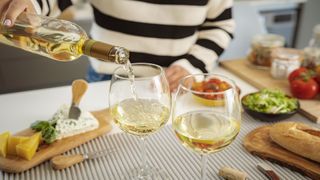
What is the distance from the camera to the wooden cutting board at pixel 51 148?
81cm

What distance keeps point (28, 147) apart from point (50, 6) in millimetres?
522

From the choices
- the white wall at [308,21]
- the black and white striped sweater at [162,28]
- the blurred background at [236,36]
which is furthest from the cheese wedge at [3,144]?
the white wall at [308,21]

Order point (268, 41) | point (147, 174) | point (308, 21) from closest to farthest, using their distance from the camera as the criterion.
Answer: point (147, 174)
point (268, 41)
point (308, 21)

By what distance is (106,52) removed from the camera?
0.69 meters

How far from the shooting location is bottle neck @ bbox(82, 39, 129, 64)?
0.68 meters

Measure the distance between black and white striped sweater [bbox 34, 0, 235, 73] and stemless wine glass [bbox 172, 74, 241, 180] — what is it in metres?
0.64

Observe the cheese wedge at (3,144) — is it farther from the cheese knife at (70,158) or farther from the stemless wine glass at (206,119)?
the stemless wine glass at (206,119)

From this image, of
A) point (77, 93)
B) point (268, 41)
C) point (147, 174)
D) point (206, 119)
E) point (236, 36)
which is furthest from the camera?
point (236, 36)

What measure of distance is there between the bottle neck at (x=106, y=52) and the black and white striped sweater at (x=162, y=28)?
56cm

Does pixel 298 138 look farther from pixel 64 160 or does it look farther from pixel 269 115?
pixel 64 160

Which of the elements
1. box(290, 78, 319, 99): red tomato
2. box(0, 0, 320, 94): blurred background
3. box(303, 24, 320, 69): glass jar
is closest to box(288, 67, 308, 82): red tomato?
box(290, 78, 319, 99): red tomato

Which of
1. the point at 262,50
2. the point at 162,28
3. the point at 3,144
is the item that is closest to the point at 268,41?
the point at 262,50

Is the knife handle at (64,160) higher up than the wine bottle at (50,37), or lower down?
lower down

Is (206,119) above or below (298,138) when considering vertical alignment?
above
